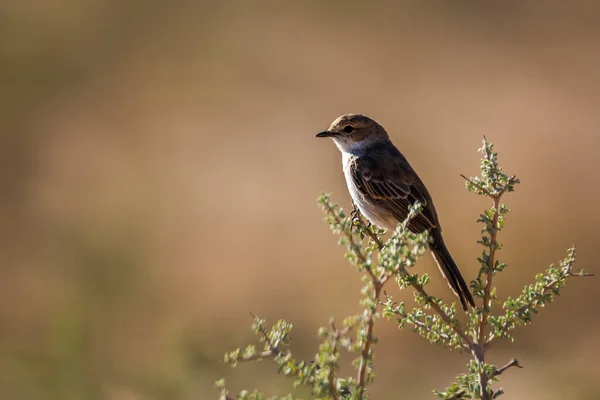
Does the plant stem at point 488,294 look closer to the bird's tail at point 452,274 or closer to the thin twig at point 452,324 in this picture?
the thin twig at point 452,324

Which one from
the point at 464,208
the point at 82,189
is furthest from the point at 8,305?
the point at 464,208

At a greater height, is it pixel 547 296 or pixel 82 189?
pixel 82 189

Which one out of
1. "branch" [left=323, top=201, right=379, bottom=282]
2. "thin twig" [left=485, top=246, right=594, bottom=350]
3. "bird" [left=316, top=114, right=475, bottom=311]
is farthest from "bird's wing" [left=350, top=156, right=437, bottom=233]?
"branch" [left=323, top=201, right=379, bottom=282]

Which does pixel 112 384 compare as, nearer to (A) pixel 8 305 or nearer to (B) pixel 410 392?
(B) pixel 410 392

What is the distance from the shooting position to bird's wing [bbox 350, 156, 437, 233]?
222 inches

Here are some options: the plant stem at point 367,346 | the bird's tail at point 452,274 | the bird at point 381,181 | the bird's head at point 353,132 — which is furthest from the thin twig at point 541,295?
the bird's head at point 353,132

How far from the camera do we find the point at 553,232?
10031 millimetres

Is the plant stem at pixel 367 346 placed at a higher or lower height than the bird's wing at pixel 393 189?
lower

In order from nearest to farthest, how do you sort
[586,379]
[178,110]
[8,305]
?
[586,379] → [8,305] → [178,110]

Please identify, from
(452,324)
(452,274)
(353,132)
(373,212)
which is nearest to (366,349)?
(452,324)

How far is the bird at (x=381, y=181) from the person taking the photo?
5586mm

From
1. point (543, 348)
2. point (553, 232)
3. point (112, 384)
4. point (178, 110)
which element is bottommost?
point (112, 384)

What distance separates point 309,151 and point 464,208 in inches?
134

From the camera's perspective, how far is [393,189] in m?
5.90
